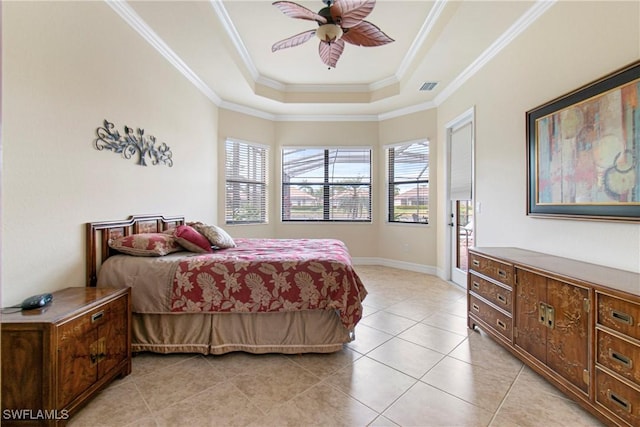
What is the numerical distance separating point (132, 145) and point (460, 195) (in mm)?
3913

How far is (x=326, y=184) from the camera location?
5.71m

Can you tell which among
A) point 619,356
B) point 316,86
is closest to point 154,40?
point 316,86

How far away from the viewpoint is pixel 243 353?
99.0 inches

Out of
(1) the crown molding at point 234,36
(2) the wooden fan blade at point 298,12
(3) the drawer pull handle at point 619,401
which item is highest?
(1) the crown molding at point 234,36

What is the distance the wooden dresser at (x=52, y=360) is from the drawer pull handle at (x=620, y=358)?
2.98 m

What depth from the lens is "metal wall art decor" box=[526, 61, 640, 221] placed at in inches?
78.1

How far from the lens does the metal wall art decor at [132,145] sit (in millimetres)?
2595

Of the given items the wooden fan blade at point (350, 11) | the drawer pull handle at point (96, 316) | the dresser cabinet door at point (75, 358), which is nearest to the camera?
the dresser cabinet door at point (75, 358)

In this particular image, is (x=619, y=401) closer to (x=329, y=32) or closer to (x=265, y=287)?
(x=265, y=287)

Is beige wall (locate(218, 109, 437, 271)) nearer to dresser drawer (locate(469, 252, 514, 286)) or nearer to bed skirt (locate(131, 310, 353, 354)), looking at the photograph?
dresser drawer (locate(469, 252, 514, 286))

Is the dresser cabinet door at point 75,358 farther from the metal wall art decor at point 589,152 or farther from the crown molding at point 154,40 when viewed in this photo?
the metal wall art decor at point 589,152

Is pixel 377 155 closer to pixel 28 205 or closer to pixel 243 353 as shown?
pixel 243 353

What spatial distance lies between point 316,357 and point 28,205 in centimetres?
222

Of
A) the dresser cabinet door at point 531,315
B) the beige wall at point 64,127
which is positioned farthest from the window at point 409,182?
the beige wall at point 64,127
